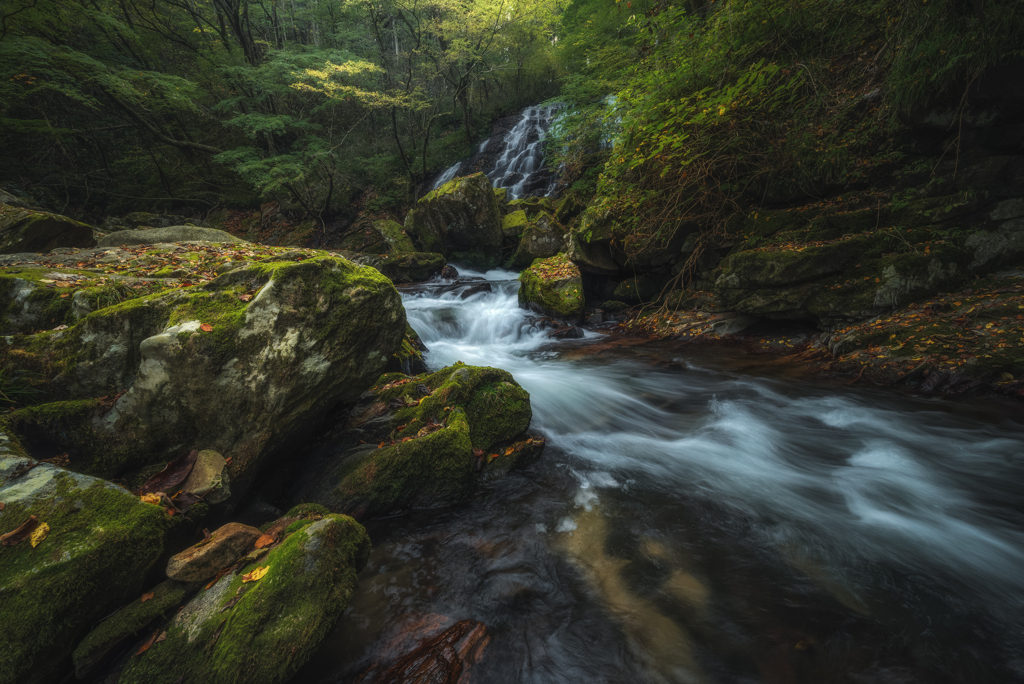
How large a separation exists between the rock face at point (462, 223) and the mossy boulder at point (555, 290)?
3.70 m

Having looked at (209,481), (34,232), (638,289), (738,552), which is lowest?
(738,552)

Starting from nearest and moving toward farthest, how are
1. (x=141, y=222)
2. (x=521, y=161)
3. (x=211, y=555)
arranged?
(x=211, y=555) < (x=141, y=222) < (x=521, y=161)

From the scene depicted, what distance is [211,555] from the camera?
A: 7.13ft

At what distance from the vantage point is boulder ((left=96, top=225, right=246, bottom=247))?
275 inches

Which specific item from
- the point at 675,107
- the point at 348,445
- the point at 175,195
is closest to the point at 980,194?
the point at 675,107

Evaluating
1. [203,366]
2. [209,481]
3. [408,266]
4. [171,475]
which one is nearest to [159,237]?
[408,266]

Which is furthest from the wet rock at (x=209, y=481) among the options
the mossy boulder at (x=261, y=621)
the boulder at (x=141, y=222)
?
the boulder at (x=141, y=222)

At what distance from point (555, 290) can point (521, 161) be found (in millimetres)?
9593

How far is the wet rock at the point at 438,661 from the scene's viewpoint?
2.05 meters

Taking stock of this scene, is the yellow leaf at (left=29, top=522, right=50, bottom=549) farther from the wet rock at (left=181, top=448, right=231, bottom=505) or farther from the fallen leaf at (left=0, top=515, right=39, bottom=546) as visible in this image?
the wet rock at (left=181, top=448, right=231, bottom=505)

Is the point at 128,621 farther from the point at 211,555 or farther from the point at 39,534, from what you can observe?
the point at 39,534

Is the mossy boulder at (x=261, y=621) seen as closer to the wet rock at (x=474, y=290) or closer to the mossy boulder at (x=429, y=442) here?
the mossy boulder at (x=429, y=442)

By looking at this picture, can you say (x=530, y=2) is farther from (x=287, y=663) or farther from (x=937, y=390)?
(x=287, y=663)

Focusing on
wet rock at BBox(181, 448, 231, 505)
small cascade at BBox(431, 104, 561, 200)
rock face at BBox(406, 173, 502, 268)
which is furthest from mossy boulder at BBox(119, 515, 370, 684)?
small cascade at BBox(431, 104, 561, 200)
